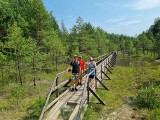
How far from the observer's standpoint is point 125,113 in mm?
12492

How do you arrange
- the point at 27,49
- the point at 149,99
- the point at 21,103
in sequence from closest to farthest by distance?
the point at 149,99 → the point at 21,103 → the point at 27,49

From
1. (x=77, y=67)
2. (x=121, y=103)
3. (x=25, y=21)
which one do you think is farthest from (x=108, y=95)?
(x=25, y=21)

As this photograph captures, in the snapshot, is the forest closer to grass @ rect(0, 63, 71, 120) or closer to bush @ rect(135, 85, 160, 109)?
grass @ rect(0, 63, 71, 120)

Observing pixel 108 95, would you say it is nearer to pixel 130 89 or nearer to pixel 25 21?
pixel 130 89

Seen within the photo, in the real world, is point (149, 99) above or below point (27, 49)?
below

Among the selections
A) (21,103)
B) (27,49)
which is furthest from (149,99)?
(27,49)

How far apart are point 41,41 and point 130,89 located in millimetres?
19787

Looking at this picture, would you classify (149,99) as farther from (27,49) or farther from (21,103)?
(27,49)

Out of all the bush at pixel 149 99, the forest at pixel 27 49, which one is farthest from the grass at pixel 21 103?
the bush at pixel 149 99

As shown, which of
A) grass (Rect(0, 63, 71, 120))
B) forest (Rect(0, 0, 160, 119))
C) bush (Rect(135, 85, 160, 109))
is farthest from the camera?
forest (Rect(0, 0, 160, 119))

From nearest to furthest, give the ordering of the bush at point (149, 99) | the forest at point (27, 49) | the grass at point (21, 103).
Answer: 1. the grass at point (21, 103)
2. the bush at point (149, 99)
3. the forest at point (27, 49)

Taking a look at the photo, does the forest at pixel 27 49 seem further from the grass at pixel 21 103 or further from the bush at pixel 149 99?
the bush at pixel 149 99

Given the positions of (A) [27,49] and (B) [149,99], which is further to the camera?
(A) [27,49]

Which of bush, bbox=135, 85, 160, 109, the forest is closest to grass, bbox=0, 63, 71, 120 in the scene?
the forest
